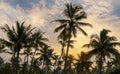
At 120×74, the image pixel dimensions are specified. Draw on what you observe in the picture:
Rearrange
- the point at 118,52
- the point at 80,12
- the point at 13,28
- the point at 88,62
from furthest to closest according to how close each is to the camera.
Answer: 1. the point at 88,62
2. the point at 118,52
3. the point at 80,12
4. the point at 13,28

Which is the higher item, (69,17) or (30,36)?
(69,17)

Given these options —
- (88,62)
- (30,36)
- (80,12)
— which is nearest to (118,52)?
(80,12)

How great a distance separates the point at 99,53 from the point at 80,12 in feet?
32.2

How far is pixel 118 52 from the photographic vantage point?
171ft

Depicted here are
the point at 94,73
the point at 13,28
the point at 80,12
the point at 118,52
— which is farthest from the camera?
the point at 94,73

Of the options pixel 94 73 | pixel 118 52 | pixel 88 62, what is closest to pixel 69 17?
pixel 118 52

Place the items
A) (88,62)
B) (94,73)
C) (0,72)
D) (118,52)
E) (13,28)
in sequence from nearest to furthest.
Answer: (13,28) < (118,52) < (88,62) < (0,72) < (94,73)

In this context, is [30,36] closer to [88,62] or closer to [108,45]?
[108,45]

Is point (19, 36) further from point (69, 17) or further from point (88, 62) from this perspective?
point (88, 62)

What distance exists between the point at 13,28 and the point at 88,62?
3521 cm

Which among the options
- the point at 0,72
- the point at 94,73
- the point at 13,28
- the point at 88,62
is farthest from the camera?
the point at 94,73

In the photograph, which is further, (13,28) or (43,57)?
(43,57)

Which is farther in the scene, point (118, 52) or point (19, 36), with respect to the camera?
point (118, 52)

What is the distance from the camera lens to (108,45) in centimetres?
5297
